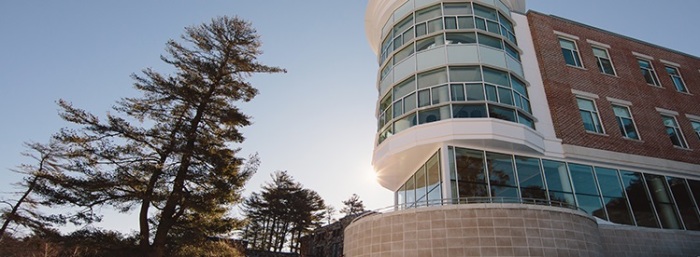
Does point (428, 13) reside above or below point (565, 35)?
below

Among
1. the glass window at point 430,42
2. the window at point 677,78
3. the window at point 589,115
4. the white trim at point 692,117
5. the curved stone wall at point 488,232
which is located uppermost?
the window at point 677,78

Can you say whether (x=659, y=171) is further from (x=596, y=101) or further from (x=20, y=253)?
(x=20, y=253)

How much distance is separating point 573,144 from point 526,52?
14.1 feet

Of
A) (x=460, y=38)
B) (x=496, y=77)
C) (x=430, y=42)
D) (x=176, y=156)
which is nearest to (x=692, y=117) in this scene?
(x=496, y=77)

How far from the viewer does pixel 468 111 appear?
11523 millimetres

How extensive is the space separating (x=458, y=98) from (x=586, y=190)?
5.34 m

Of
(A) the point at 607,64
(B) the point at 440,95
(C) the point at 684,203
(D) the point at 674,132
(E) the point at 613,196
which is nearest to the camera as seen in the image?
(B) the point at 440,95

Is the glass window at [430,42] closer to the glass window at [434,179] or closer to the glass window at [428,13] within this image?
the glass window at [428,13]

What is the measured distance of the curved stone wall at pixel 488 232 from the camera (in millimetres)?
8375

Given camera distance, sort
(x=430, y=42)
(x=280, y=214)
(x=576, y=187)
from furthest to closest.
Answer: (x=280, y=214) < (x=430, y=42) < (x=576, y=187)

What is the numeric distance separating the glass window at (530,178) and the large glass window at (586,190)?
54.4 inches

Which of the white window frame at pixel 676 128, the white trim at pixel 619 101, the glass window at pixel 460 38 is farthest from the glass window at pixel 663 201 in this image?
the glass window at pixel 460 38

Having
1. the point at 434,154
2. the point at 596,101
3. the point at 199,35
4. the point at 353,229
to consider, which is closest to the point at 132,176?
the point at 199,35

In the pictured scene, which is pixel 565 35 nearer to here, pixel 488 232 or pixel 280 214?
pixel 488 232
